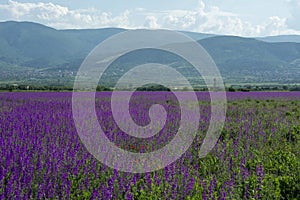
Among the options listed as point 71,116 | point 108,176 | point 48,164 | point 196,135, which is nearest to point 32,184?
point 48,164

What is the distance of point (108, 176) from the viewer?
15.2 ft

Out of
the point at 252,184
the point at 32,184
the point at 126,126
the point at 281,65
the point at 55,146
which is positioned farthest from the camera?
the point at 281,65

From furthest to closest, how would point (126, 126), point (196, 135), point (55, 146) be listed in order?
point (126, 126) < point (196, 135) < point (55, 146)

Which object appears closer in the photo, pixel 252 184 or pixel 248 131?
pixel 252 184

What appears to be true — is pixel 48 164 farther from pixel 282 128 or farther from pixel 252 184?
pixel 282 128

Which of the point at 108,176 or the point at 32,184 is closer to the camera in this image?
the point at 32,184

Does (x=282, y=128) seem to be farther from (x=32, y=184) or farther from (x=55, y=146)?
(x=32, y=184)

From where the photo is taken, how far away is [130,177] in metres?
4.61

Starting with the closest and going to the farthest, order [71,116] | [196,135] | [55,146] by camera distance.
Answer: [55,146] < [196,135] < [71,116]

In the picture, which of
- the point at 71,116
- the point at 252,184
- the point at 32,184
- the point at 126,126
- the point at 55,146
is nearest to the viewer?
the point at 32,184

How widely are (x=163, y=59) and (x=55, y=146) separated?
7359 inches

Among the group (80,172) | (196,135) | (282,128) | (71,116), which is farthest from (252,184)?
(71,116)

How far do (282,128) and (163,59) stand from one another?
184 m

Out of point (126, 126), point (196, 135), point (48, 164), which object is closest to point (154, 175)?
point (48, 164)
